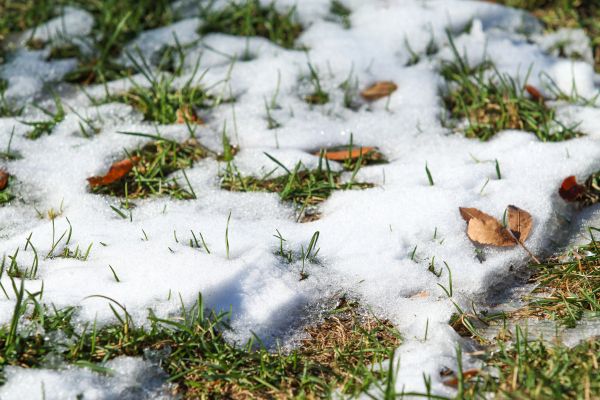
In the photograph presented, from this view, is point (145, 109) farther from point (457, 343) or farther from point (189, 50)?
point (457, 343)

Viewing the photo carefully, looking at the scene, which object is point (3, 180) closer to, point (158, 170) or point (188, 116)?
point (158, 170)

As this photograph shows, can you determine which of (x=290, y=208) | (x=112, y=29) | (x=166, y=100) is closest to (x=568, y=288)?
(x=290, y=208)

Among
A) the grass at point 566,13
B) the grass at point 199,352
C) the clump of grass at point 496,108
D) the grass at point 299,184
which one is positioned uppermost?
the grass at point 566,13

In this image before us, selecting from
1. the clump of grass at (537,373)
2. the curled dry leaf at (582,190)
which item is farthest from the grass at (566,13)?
the clump of grass at (537,373)

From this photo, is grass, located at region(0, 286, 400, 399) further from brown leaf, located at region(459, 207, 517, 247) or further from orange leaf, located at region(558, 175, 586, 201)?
orange leaf, located at region(558, 175, 586, 201)

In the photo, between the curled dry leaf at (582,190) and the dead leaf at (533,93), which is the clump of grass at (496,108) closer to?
the dead leaf at (533,93)
